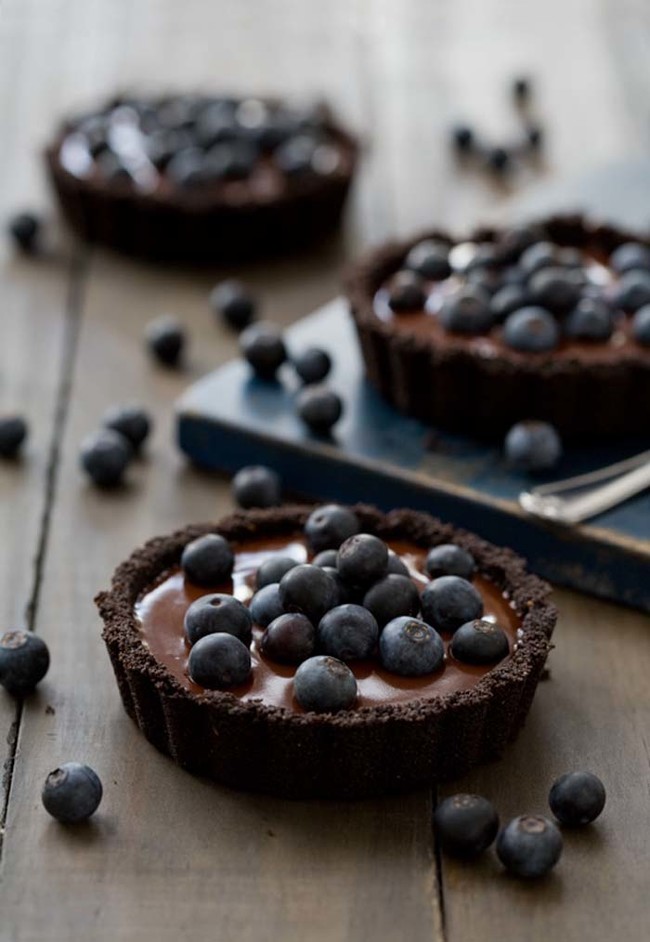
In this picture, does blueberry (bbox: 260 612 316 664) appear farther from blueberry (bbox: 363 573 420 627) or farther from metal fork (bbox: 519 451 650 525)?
metal fork (bbox: 519 451 650 525)

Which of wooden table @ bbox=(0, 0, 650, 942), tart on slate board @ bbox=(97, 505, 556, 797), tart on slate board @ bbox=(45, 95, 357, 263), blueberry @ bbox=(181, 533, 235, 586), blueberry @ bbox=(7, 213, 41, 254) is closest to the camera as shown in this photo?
wooden table @ bbox=(0, 0, 650, 942)

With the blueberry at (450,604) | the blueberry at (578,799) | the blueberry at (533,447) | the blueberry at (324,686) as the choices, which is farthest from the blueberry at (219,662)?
the blueberry at (533,447)

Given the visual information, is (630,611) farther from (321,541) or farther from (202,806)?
(202,806)

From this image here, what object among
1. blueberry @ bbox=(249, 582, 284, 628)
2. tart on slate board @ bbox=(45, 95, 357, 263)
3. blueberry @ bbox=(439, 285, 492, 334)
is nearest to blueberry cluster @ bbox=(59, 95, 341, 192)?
tart on slate board @ bbox=(45, 95, 357, 263)

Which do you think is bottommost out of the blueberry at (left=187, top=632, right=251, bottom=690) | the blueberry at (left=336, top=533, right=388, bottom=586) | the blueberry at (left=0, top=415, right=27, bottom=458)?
the blueberry at (left=0, top=415, right=27, bottom=458)

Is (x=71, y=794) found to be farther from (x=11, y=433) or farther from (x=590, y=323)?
(x=590, y=323)

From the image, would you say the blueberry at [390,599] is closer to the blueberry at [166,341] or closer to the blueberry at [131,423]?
the blueberry at [131,423]
